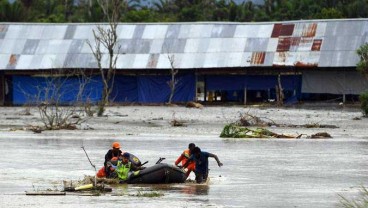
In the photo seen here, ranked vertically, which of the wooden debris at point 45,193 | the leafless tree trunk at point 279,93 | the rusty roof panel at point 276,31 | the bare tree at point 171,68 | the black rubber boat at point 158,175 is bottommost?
the wooden debris at point 45,193

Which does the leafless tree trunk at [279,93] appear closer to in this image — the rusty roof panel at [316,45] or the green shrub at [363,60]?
the rusty roof panel at [316,45]

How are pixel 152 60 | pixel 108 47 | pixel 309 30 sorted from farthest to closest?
pixel 152 60, pixel 309 30, pixel 108 47

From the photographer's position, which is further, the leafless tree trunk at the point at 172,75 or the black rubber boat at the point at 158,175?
the leafless tree trunk at the point at 172,75

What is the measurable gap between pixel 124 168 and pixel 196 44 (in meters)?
44.3

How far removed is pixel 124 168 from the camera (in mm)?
24219

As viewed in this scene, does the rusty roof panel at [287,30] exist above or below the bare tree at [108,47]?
above

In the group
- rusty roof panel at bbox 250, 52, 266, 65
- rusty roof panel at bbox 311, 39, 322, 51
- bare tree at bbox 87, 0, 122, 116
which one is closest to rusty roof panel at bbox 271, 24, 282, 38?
rusty roof panel at bbox 250, 52, 266, 65

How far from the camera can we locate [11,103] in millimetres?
68625

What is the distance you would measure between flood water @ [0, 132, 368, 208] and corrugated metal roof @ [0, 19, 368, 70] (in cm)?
2414

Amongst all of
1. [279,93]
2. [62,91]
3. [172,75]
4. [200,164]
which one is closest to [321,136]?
[200,164]

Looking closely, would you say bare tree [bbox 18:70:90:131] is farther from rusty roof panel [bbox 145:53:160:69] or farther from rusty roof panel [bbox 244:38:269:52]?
rusty roof panel [bbox 244:38:269:52]

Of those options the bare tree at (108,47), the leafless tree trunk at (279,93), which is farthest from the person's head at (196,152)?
the leafless tree trunk at (279,93)

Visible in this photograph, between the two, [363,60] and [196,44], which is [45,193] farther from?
[196,44]

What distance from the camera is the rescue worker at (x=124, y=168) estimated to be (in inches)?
952
